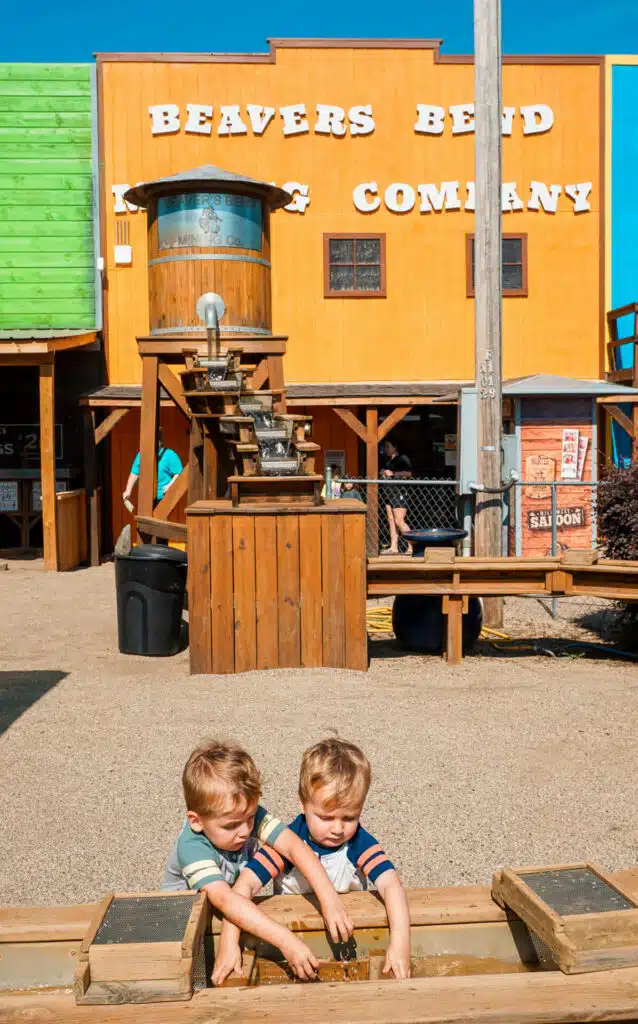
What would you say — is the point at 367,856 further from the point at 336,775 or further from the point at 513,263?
the point at 513,263

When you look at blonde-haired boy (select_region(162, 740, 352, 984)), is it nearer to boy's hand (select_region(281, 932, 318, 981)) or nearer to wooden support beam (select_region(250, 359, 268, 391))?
boy's hand (select_region(281, 932, 318, 981))

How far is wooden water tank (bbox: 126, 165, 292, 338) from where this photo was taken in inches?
427

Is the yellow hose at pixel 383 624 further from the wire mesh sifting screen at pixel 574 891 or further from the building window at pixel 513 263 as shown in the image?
the building window at pixel 513 263

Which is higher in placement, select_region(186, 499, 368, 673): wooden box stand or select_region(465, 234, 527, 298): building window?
select_region(465, 234, 527, 298): building window

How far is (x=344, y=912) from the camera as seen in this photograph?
2986 mm

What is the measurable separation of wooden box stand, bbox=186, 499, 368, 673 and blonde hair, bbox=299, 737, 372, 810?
5.07m

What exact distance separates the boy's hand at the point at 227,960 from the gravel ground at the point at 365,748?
5.41 feet

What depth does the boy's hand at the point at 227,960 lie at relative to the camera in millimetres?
2869

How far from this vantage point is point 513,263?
17516 millimetres

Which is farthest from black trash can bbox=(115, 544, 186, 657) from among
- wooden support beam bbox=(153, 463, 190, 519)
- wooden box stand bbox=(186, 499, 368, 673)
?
wooden support beam bbox=(153, 463, 190, 519)

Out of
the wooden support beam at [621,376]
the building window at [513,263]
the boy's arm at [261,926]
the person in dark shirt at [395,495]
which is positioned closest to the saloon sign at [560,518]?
the person in dark shirt at [395,495]

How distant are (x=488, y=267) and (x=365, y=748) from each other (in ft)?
19.1

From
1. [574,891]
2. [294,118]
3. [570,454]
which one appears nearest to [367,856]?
[574,891]

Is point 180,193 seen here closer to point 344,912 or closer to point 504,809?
point 504,809
